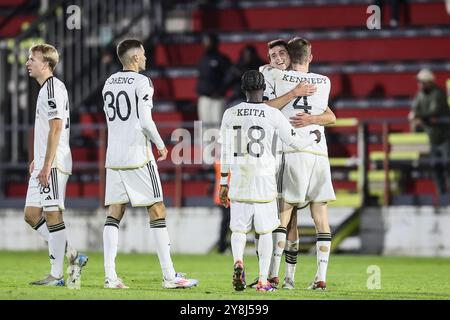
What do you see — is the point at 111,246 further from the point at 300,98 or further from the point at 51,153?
the point at 300,98

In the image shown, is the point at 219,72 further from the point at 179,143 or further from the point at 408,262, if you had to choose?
the point at 408,262

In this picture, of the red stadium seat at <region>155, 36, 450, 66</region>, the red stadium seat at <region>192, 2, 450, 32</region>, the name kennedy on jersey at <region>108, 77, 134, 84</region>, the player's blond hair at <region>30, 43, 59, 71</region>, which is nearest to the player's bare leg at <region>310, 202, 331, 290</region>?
the name kennedy on jersey at <region>108, 77, 134, 84</region>

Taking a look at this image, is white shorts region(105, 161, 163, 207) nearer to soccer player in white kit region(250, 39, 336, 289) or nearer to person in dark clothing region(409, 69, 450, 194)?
soccer player in white kit region(250, 39, 336, 289)

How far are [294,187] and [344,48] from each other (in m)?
9.99

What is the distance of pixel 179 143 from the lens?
18.7m

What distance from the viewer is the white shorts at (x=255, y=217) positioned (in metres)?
10.3

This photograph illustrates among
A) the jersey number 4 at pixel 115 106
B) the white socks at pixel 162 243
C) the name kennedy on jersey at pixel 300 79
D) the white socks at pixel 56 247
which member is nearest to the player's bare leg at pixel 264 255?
the white socks at pixel 162 243

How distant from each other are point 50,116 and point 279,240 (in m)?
2.16

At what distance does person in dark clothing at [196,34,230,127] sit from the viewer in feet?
62.5

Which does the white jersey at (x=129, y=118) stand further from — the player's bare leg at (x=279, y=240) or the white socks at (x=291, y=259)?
the white socks at (x=291, y=259)

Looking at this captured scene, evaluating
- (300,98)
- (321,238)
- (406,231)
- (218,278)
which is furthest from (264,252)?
(406,231)

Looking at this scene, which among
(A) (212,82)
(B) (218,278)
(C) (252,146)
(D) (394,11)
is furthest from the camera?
(D) (394,11)

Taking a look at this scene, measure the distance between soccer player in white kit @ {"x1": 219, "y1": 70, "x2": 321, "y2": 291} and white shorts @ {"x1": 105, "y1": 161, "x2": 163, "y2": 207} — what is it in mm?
569

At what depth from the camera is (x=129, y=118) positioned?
410 inches
